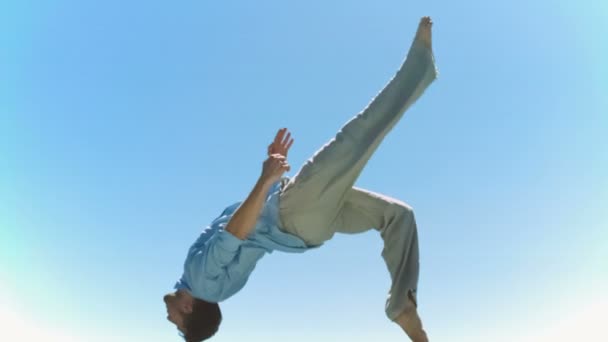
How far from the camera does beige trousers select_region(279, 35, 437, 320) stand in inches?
195

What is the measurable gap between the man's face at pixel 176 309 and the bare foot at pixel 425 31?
3360mm

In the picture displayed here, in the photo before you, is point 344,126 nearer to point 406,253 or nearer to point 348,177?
point 348,177

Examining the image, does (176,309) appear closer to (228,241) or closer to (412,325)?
(228,241)

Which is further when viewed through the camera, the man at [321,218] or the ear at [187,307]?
the ear at [187,307]

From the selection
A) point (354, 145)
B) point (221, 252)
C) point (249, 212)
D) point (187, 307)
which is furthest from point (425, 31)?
point (187, 307)

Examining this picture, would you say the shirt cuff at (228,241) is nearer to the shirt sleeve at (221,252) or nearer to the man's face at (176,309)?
the shirt sleeve at (221,252)

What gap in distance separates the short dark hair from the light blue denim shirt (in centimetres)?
16

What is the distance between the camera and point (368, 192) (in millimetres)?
5520

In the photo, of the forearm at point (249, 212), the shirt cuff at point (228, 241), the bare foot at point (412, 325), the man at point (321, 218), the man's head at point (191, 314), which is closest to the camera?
the bare foot at point (412, 325)

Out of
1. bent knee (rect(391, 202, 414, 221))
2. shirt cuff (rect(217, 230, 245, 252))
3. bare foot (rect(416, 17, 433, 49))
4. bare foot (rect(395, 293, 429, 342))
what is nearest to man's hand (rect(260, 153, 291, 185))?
shirt cuff (rect(217, 230, 245, 252))

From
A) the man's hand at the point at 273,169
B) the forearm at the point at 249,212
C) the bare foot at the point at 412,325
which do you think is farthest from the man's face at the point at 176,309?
the bare foot at the point at 412,325

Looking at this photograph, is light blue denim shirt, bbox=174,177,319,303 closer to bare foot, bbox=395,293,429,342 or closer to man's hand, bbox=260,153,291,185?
man's hand, bbox=260,153,291,185

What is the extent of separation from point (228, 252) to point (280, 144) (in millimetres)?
1081

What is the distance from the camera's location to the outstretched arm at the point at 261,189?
475 cm
